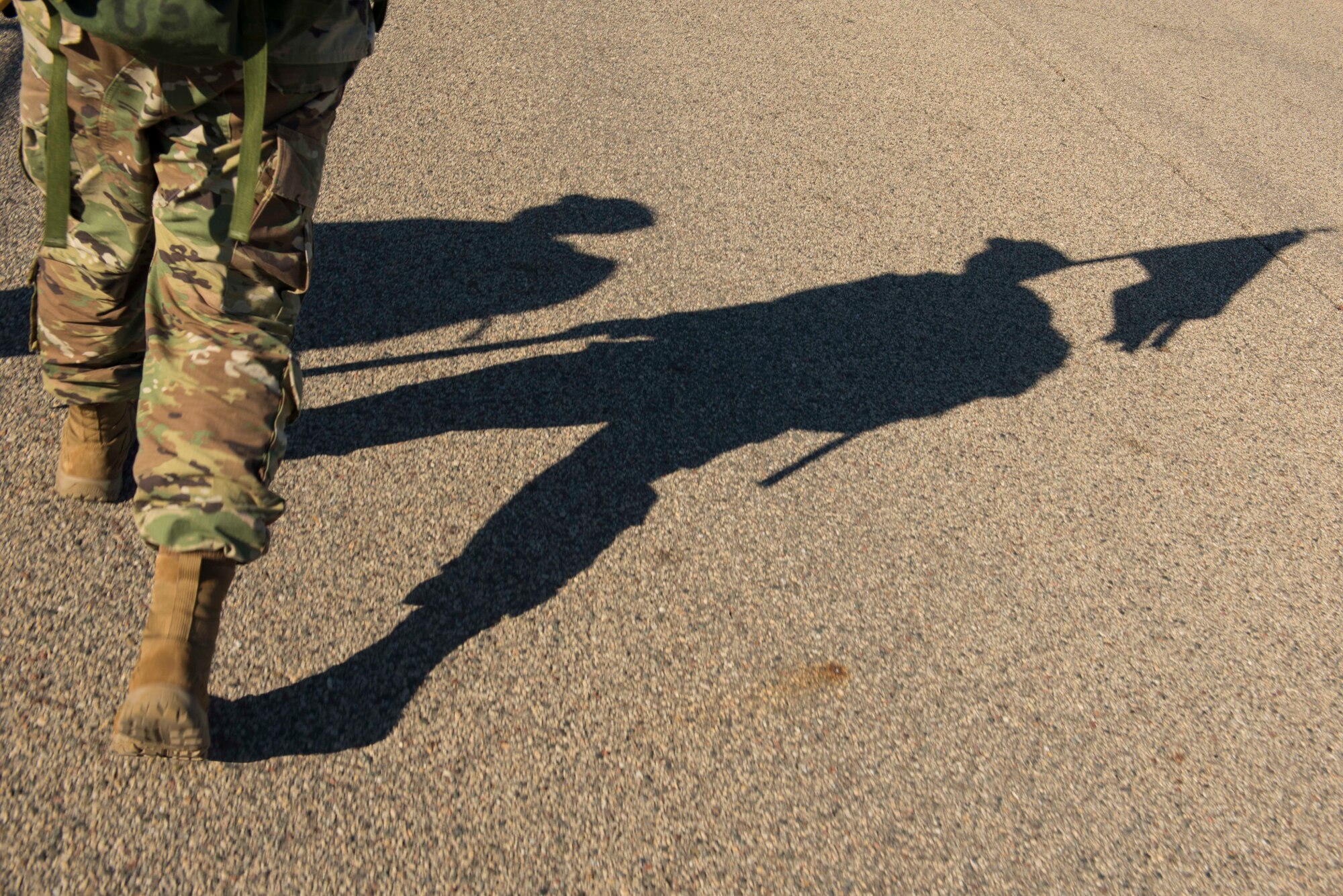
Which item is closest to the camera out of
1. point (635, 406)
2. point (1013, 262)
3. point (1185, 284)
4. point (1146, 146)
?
point (635, 406)

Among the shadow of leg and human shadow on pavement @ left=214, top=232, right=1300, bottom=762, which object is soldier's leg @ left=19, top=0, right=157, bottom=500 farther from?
the shadow of leg

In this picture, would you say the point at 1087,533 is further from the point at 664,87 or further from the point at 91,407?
the point at 664,87

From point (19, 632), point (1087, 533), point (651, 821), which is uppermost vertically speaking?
point (1087, 533)

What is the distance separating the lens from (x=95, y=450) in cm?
255

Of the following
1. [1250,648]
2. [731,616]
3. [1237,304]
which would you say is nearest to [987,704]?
[731,616]

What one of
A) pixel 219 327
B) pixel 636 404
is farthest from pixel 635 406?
pixel 219 327

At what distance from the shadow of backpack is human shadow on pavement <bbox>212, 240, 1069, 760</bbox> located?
101 centimetres

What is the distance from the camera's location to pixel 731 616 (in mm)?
2660

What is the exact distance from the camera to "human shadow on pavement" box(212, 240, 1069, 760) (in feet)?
7.64

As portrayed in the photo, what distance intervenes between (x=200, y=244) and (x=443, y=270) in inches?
68.5

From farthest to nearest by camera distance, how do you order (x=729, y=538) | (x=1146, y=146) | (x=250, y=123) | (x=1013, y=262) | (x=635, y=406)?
1. (x=1146, y=146)
2. (x=1013, y=262)
3. (x=635, y=406)
4. (x=729, y=538)
5. (x=250, y=123)

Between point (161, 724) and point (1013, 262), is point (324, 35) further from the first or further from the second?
point (1013, 262)

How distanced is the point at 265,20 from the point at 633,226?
240cm

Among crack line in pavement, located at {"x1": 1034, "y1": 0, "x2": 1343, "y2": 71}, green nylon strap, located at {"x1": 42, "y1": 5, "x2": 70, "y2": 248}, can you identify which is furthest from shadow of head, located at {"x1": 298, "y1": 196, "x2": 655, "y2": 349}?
crack line in pavement, located at {"x1": 1034, "y1": 0, "x2": 1343, "y2": 71}
